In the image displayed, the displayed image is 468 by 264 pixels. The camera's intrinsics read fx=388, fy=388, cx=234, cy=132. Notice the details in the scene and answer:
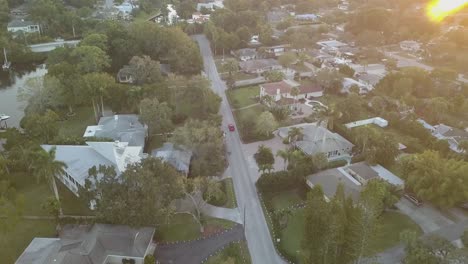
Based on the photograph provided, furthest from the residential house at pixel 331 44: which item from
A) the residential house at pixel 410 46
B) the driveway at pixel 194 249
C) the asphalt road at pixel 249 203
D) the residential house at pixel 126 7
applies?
the driveway at pixel 194 249

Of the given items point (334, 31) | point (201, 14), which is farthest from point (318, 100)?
point (201, 14)

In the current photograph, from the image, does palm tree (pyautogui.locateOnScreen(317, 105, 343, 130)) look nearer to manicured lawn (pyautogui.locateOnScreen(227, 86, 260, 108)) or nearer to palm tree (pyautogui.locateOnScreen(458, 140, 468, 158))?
manicured lawn (pyautogui.locateOnScreen(227, 86, 260, 108))

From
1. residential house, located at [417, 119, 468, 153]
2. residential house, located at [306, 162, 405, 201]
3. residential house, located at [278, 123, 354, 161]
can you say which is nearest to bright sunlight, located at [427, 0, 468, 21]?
residential house, located at [417, 119, 468, 153]

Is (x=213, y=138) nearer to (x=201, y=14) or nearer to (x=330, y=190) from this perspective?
(x=330, y=190)

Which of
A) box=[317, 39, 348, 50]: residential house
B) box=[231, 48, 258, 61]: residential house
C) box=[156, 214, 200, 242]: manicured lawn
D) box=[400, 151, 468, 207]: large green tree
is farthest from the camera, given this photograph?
box=[317, 39, 348, 50]: residential house

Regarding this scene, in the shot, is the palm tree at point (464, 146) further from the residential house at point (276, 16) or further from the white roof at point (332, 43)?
the residential house at point (276, 16)

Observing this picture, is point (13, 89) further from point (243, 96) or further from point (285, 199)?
point (285, 199)
